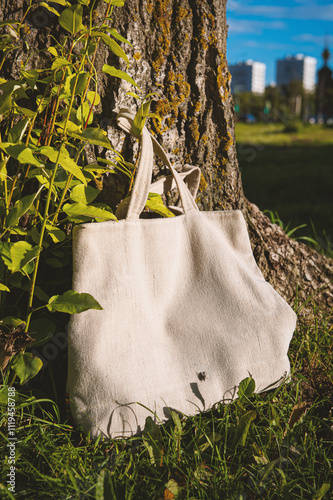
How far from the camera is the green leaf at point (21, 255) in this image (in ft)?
3.70

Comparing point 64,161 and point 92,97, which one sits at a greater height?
point 92,97

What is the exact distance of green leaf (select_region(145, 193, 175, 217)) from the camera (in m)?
1.38

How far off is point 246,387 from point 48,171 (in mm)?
896

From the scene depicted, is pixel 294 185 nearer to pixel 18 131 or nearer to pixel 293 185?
pixel 293 185

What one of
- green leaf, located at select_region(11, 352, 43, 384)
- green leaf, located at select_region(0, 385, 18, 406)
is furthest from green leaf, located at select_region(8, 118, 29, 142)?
green leaf, located at select_region(0, 385, 18, 406)

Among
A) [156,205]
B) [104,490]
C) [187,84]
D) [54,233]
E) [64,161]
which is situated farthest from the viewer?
[187,84]

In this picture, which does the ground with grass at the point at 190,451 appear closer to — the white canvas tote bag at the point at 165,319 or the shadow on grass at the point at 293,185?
the white canvas tote bag at the point at 165,319

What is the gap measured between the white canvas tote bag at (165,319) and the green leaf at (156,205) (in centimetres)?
6

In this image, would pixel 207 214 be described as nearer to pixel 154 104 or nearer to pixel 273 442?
pixel 154 104

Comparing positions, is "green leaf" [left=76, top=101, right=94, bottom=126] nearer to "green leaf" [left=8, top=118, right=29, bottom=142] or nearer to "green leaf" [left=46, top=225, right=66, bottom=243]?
"green leaf" [left=8, top=118, right=29, bottom=142]

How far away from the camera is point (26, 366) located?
47.3 inches

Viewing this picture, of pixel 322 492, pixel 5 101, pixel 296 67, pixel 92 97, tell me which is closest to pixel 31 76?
pixel 5 101

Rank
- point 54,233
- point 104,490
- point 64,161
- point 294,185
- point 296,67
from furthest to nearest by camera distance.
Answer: point 296,67 → point 294,185 → point 54,233 → point 64,161 → point 104,490

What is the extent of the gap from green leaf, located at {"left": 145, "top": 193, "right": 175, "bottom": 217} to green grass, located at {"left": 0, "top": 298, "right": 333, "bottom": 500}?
2.12ft
